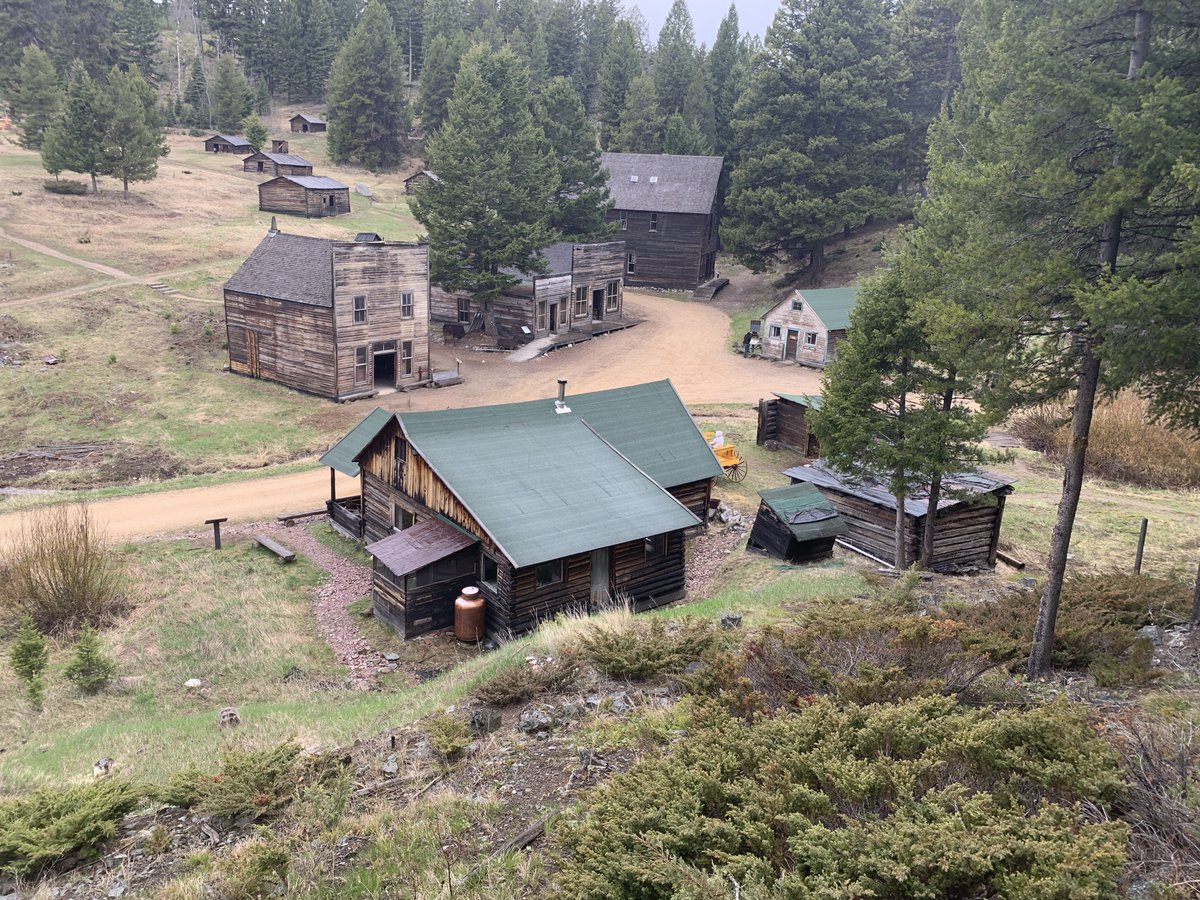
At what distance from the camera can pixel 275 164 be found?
256 feet

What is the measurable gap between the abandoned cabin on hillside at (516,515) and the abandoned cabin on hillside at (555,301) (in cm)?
2537

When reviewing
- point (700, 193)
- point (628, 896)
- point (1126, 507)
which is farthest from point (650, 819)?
point (700, 193)

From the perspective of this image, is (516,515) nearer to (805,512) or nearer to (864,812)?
(805,512)

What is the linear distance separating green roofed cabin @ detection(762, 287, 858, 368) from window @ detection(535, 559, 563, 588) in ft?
95.3

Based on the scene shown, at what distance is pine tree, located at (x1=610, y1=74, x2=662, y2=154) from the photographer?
80.1 meters

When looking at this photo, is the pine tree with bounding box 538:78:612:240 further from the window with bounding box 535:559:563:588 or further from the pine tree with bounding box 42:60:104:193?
the window with bounding box 535:559:563:588

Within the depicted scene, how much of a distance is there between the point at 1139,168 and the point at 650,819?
981 cm

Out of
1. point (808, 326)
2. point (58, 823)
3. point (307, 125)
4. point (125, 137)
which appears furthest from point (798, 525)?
point (307, 125)

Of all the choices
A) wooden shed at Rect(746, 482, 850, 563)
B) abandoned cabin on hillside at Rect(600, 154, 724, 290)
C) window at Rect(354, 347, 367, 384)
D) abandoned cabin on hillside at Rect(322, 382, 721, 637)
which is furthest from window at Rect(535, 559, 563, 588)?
abandoned cabin on hillside at Rect(600, 154, 724, 290)

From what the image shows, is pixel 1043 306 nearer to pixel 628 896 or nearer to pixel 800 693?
pixel 800 693

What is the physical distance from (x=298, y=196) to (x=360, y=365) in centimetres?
3524

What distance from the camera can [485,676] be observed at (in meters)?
14.1

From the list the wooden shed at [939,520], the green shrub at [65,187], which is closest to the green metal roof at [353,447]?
the wooden shed at [939,520]

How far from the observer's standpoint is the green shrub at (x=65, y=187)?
206 ft
